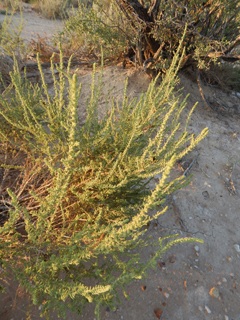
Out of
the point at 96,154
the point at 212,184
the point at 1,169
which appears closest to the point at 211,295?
the point at 212,184

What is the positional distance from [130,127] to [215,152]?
6.25 ft

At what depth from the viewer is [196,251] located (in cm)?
181

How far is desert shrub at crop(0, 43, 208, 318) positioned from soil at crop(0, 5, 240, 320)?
0.19m

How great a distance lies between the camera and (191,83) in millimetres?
3537

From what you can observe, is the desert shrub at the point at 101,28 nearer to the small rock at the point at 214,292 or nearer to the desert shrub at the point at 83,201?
the desert shrub at the point at 83,201

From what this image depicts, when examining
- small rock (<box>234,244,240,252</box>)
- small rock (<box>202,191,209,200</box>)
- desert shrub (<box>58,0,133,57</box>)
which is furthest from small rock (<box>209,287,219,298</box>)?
desert shrub (<box>58,0,133,57</box>)

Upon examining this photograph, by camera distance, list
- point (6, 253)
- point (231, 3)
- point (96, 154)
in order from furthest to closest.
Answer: point (231, 3) → point (96, 154) → point (6, 253)

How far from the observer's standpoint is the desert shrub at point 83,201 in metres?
0.92

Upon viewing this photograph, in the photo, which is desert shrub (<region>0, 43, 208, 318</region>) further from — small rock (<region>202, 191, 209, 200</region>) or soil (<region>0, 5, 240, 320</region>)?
small rock (<region>202, 191, 209, 200</region>)

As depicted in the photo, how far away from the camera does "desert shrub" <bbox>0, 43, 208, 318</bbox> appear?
3.03ft

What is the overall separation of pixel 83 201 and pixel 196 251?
1.30 m

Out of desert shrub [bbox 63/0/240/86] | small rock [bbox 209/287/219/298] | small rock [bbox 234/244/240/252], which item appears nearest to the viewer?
small rock [bbox 209/287/219/298]

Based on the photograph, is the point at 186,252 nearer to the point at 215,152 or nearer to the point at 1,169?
the point at 215,152

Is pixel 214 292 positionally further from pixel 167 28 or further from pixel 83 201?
pixel 167 28
